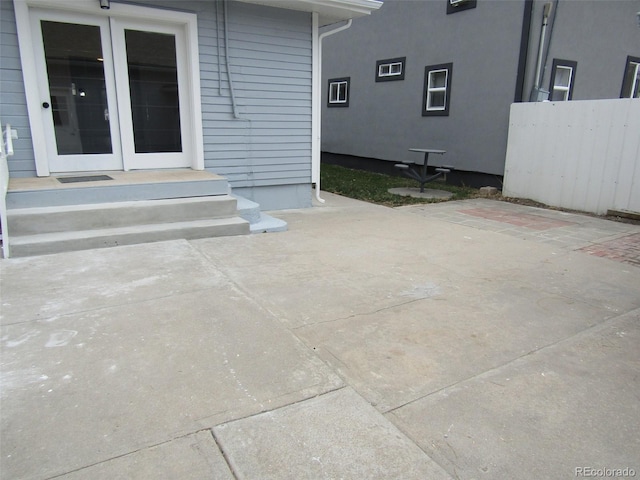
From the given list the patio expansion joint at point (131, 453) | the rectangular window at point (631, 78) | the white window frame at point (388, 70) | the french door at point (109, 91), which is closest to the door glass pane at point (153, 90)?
the french door at point (109, 91)

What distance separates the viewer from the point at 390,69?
11.1 meters

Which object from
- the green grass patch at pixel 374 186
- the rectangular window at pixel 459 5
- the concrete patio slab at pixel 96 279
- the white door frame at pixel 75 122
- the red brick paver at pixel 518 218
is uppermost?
the rectangular window at pixel 459 5

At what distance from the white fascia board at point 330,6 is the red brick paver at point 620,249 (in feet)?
13.8

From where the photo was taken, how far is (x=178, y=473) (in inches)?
65.1

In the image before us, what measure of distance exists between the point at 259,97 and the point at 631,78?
340 inches

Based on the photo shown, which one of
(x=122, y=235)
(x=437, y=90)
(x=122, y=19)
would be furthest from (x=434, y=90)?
(x=122, y=235)

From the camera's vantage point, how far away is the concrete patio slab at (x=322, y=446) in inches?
66.4

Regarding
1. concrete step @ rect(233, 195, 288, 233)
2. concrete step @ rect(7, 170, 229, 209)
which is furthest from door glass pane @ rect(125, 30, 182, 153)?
concrete step @ rect(233, 195, 288, 233)

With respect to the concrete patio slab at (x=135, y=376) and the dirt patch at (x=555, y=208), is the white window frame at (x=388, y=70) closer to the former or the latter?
the dirt patch at (x=555, y=208)

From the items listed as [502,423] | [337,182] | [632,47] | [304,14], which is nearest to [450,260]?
[502,423]

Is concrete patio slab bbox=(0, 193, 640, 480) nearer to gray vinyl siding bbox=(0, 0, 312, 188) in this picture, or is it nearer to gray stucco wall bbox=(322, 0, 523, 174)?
gray vinyl siding bbox=(0, 0, 312, 188)

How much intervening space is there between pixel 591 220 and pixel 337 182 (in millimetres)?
4903

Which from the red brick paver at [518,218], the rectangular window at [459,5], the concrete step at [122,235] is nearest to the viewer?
the concrete step at [122,235]

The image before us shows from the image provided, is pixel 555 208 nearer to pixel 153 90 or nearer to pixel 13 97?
pixel 153 90
